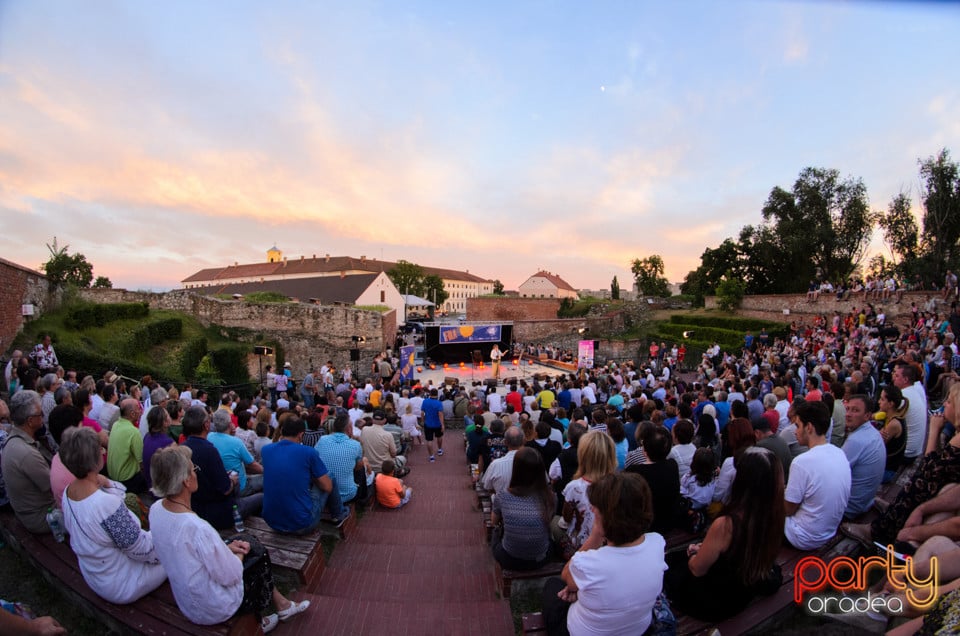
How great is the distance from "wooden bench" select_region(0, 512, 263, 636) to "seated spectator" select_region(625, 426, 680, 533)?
2849mm

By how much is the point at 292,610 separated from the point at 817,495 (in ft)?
11.6

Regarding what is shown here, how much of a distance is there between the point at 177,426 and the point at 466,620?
384 cm

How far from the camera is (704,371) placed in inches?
601

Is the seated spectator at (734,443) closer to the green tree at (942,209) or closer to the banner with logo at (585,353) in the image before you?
the banner with logo at (585,353)

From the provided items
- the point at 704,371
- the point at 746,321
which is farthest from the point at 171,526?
the point at 746,321

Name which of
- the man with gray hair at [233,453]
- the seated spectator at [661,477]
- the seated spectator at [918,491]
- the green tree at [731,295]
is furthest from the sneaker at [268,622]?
the green tree at [731,295]

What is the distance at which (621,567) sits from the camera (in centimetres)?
194

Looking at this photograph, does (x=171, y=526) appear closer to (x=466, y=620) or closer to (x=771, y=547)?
(x=466, y=620)

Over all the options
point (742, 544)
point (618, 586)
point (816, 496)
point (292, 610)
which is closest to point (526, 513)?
point (618, 586)

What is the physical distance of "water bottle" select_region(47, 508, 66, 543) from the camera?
115 inches

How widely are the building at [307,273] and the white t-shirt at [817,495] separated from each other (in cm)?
5889

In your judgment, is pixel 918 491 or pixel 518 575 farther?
pixel 518 575

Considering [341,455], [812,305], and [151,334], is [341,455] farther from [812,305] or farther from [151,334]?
[812,305]

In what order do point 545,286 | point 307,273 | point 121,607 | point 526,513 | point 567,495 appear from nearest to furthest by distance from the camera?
point 121,607
point 526,513
point 567,495
point 307,273
point 545,286
